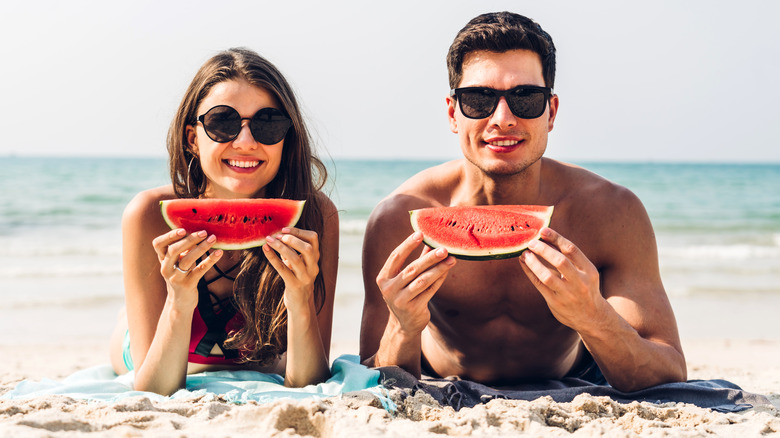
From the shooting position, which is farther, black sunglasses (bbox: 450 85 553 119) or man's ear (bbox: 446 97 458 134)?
man's ear (bbox: 446 97 458 134)

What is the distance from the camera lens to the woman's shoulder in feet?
13.3

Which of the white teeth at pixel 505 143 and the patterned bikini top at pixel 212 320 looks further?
the patterned bikini top at pixel 212 320

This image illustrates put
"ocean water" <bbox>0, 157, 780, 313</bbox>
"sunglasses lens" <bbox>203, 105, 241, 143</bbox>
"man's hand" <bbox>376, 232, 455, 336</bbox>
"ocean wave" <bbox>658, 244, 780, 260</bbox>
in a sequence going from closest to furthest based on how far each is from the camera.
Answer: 1. "man's hand" <bbox>376, 232, 455, 336</bbox>
2. "sunglasses lens" <bbox>203, 105, 241, 143</bbox>
3. "ocean water" <bbox>0, 157, 780, 313</bbox>
4. "ocean wave" <bbox>658, 244, 780, 260</bbox>

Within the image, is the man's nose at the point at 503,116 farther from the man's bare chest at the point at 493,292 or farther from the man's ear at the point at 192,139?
the man's ear at the point at 192,139

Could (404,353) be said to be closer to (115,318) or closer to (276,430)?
(276,430)

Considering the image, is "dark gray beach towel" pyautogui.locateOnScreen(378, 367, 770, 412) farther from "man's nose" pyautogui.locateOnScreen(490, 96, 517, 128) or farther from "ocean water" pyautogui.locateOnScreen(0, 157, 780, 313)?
"man's nose" pyautogui.locateOnScreen(490, 96, 517, 128)

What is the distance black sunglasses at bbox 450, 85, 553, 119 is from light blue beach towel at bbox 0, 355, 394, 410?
1606mm

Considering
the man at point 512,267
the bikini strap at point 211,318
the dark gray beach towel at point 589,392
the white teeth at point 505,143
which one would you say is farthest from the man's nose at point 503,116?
the bikini strap at point 211,318

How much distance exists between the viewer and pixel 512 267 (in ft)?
14.0

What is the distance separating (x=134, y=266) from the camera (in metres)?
4.03

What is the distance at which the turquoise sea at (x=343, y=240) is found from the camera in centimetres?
920

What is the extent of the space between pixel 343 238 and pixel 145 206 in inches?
426

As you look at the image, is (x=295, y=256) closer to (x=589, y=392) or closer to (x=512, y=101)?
(x=512, y=101)

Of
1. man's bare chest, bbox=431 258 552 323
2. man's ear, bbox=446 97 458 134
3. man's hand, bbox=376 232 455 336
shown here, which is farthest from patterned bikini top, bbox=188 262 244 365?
man's ear, bbox=446 97 458 134
